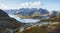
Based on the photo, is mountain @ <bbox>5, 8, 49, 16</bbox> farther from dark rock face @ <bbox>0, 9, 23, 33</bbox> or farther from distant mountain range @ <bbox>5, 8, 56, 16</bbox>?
dark rock face @ <bbox>0, 9, 23, 33</bbox>

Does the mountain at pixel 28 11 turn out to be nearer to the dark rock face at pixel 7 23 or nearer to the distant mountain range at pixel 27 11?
the distant mountain range at pixel 27 11

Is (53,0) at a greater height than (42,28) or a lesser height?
greater

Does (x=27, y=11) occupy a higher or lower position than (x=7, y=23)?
higher

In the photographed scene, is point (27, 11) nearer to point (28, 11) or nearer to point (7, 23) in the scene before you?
point (28, 11)

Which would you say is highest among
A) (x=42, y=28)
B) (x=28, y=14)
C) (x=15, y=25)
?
(x=28, y=14)

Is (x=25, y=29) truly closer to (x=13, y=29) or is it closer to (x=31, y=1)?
(x=13, y=29)

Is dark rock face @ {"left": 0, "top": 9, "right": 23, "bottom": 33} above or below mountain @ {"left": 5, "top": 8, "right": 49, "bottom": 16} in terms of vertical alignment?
below

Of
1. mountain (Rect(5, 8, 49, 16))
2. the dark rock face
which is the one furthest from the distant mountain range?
the dark rock face

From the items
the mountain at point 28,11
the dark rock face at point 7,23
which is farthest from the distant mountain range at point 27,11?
the dark rock face at point 7,23

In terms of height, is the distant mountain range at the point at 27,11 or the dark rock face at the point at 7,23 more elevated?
the distant mountain range at the point at 27,11

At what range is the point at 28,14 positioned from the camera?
2.80 metres

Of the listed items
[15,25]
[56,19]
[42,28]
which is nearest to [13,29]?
[15,25]

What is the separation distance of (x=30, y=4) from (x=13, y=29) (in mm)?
646

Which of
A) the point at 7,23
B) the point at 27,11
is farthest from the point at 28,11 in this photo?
the point at 7,23
